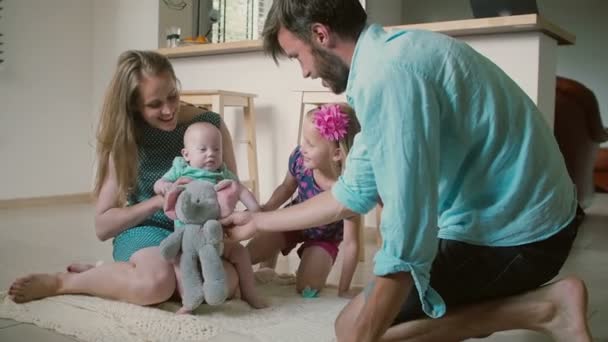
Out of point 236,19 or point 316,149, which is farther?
point 236,19

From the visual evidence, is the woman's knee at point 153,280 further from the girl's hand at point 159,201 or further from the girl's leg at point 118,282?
the girl's hand at point 159,201

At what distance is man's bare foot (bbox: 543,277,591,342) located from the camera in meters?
1.24

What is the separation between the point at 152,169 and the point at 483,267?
101cm

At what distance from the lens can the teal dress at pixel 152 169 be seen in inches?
72.0

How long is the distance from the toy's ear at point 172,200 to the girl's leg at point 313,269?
466mm

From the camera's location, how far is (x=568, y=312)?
125 centimetres

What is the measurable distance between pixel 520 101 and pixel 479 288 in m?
0.36

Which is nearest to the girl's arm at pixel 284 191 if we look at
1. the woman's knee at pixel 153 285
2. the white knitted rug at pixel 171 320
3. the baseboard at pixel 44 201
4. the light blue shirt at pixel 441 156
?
the white knitted rug at pixel 171 320

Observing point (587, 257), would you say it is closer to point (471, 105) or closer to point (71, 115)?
point (471, 105)

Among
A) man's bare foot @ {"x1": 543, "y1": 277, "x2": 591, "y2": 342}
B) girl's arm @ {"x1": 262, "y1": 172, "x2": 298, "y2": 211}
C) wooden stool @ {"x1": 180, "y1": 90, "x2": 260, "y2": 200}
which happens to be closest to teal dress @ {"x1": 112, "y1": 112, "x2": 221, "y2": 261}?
girl's arm @ {"x1": 262, "y1": 172, "x2": 298, "y2": 211}

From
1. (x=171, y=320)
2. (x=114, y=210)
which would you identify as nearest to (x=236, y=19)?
(x=114, y=210)

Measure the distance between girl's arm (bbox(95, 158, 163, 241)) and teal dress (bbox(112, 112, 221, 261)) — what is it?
66 mm

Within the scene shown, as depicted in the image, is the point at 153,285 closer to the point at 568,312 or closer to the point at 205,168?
the point at 205,168

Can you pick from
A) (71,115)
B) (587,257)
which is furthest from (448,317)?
(71,115)
